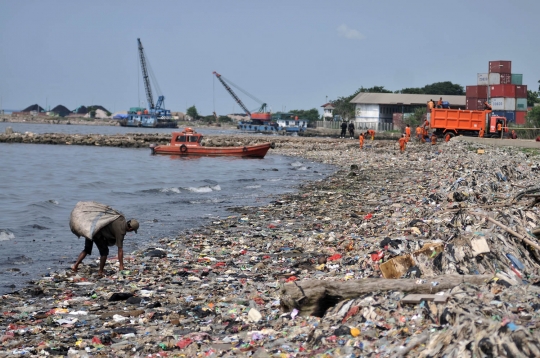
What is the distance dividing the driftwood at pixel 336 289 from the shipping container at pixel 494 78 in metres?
63.9

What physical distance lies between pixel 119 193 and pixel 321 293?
1733 centimetres

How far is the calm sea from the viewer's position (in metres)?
11.8

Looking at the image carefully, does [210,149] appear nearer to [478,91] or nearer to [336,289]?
[336,289]

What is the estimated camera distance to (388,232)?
32.1 feet

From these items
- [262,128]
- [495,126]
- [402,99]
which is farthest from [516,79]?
[262,128]

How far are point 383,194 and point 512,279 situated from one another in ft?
37.1

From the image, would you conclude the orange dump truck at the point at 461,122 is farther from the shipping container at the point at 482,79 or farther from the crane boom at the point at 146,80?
the crane boom at the point at 146,80

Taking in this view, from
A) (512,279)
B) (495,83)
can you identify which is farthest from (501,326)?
(495,83)

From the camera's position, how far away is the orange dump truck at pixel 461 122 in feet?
126

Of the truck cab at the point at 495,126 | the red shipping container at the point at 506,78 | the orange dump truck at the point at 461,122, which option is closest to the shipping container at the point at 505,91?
the red shipping container at the point at 506,78

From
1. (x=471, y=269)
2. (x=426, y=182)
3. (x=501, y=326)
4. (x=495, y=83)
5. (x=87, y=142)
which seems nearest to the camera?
(x=501, y=326)

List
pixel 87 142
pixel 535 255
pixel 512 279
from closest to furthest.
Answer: pixel 512 279
pixel 535 255
pixel 87 142

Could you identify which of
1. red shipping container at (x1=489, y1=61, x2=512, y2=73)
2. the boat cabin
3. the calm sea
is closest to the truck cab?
the calm sea

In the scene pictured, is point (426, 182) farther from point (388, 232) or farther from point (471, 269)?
point (471, 269)
